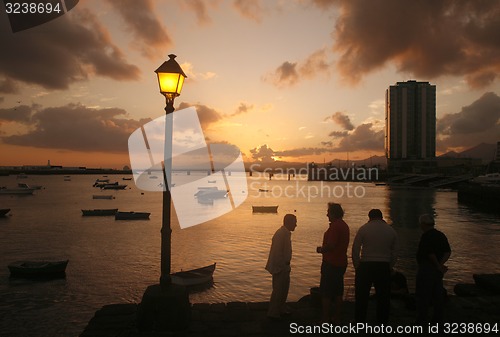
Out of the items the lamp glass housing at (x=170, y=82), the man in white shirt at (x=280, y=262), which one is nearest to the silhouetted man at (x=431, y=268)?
the man in white shirt at (x=280, y=262)

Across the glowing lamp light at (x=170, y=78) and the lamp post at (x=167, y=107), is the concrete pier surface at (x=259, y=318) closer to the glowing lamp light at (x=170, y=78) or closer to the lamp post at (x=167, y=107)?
the lamp post at (x=167, y=107)

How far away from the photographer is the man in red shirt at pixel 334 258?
7359 millimetres

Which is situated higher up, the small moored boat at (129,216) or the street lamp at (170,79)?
the street lamp at (170,79)

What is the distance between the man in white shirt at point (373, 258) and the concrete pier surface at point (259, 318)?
0.78 meters

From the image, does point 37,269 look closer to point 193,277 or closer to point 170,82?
point 193,277

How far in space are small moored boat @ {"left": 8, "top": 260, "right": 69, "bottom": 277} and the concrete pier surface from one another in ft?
48.4

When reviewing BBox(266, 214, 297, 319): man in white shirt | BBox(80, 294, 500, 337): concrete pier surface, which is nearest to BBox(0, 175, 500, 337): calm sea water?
BBox(80, 294, 500, 337): concrete pier surface

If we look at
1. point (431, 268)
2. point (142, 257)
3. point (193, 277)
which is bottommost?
point (142, 257)

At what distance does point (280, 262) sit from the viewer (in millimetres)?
7938

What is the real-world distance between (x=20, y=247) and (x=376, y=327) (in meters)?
32.2

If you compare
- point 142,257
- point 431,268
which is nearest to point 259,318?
point 431,268

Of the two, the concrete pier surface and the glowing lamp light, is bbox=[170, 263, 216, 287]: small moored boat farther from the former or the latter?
the glowing lamp light

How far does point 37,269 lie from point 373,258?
20.5 m

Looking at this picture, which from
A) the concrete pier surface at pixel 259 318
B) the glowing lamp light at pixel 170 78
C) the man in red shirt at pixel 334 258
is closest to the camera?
the man in red shirt at pixel 334 258
